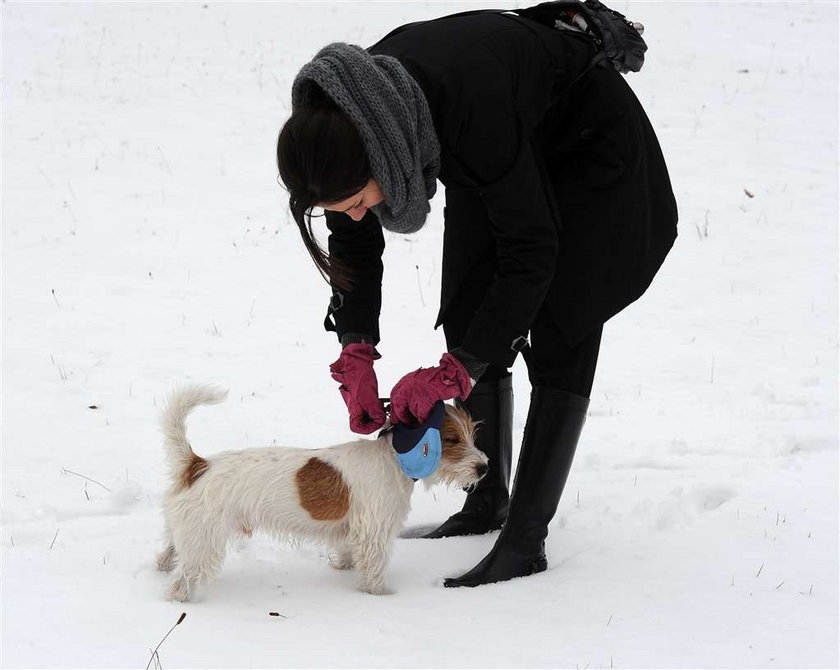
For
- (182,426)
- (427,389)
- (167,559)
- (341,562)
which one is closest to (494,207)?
(427,389)

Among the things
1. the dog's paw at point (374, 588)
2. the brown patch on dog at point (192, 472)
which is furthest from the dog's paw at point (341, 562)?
the brown patch on dog at point (192, 472)

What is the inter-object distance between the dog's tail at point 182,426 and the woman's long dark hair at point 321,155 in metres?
0.92

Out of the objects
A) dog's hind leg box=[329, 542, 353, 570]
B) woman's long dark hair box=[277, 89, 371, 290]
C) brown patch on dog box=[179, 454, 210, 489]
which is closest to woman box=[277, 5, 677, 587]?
woman's long dark hair box=[277, 89, 371, 290]

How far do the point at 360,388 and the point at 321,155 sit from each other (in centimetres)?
102

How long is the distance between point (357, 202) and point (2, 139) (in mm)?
7417

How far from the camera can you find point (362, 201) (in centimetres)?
259

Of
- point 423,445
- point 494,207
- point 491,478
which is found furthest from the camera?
point 491,478

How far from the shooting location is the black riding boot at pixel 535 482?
132 inches

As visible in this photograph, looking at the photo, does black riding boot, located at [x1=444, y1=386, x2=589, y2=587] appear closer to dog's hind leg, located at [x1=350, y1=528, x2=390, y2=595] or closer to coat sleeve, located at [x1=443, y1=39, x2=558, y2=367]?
dog's hind leg, located at [x1=350, y1=528, x2=390, y2=595]

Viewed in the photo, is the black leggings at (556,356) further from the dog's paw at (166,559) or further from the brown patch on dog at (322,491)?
the dog's paw at (166,559)

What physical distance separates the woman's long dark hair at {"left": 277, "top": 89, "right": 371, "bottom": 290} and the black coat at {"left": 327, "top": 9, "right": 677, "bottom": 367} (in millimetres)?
304

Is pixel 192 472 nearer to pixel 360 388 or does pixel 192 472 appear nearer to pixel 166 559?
pixel 166 559

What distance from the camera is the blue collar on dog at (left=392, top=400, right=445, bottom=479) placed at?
3092 millimetres

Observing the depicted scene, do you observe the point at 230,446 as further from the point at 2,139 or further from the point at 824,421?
the point at 2,139
